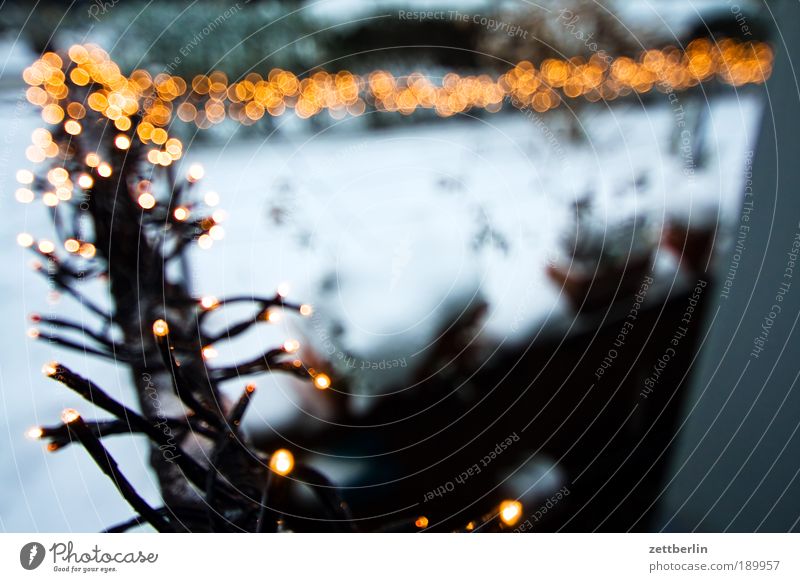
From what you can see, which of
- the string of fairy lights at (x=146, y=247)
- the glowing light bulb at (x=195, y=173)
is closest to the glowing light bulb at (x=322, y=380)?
the string of fairy lights at (x=146, y=247)

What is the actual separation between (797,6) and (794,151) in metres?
0.12

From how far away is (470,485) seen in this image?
0.50 metres

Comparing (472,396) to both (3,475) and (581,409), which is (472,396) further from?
(3,475)

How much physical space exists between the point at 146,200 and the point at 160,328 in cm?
12

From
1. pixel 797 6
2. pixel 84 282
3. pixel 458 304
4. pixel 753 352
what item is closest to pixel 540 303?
pixel 458 304
